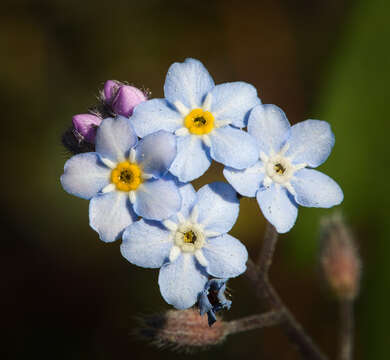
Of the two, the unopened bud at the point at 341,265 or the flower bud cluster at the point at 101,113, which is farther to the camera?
the unopened bud at the point at 341,265

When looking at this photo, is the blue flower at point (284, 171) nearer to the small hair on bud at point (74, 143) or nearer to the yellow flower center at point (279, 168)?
the yellow flower center at point (279, 168)

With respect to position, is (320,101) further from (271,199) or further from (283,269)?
(271,199)

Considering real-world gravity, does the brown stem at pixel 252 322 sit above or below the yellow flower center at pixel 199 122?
below

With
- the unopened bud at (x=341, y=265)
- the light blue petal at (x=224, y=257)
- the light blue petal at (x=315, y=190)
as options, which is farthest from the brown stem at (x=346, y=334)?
the light blue petal at (x=224, y=257)

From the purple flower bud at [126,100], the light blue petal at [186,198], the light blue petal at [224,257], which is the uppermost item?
the purple flower bud at [126,100]

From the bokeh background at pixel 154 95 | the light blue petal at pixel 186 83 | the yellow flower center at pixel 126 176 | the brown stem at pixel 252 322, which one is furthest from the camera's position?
the bokeh background at pixel 154 95

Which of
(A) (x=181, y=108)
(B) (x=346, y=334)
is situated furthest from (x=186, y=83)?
(B) (x=346, y=334)

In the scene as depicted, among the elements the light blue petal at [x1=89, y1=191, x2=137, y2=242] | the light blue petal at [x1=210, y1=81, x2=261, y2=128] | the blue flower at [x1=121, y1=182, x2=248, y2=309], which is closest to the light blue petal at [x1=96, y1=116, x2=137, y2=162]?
the light blue petal at [x1=89, y1=191, x2=137, y2=242]
